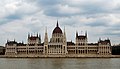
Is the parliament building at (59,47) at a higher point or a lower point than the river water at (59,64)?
higher

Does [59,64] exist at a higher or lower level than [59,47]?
lower

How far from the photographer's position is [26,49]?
13338 cm

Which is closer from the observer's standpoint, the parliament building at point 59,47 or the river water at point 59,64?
the river water at point 59,64

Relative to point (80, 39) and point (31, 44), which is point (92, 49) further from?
point (31, 44)

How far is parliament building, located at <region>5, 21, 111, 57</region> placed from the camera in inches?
5017

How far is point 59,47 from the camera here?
5030 inches

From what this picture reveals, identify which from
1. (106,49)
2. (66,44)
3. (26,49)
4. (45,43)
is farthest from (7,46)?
(106,49)

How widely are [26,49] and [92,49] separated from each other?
1183 inches

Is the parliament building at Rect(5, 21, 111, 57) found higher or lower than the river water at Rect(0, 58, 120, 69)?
higher

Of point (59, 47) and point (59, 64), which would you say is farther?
point (59, 47)

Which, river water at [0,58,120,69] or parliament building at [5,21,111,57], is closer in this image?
river water at [0,58,120,69]

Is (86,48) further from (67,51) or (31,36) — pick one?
(31,36)

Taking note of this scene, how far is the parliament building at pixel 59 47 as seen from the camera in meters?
127

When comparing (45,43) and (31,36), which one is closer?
(45,43)
